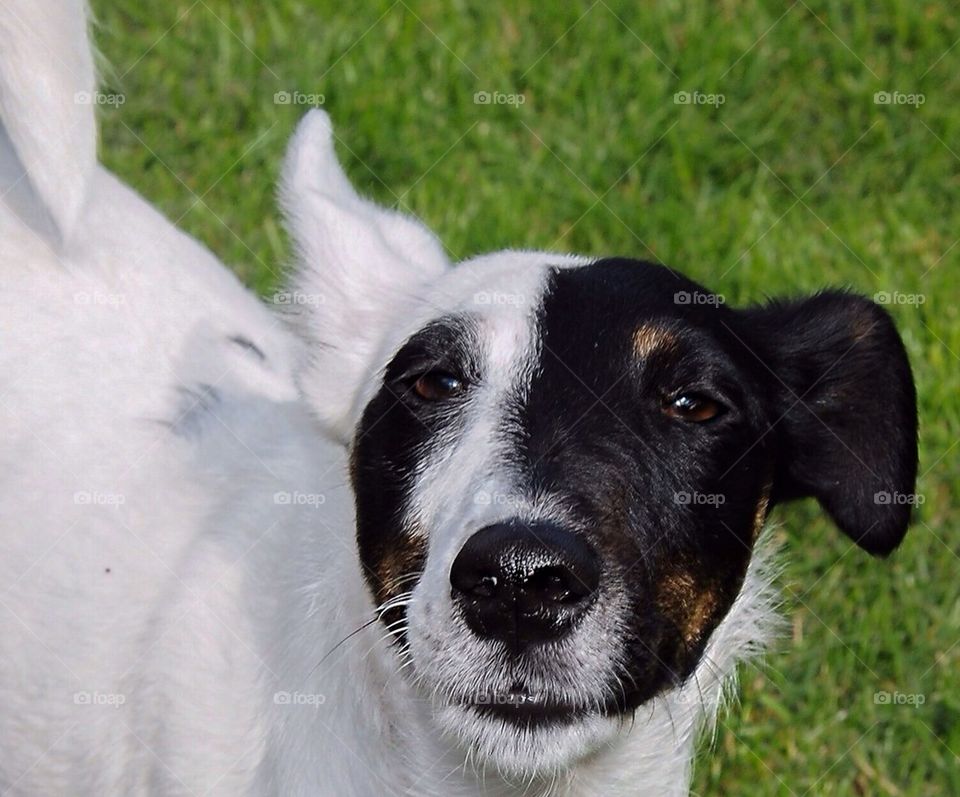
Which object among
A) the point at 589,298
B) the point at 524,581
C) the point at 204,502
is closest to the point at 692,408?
the point at 589,298

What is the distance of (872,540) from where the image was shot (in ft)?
12.9

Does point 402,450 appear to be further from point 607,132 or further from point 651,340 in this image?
point 607,132

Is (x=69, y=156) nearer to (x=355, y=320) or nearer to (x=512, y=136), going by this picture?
(x=355, y=320)

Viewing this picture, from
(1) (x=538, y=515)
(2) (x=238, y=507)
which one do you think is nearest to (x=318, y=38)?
(2) (x=238, y=507)

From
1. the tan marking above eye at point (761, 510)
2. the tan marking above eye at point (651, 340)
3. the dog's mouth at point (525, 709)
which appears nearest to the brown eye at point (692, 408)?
the tan marking above eye at point (651, 340)

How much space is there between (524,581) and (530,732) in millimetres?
463

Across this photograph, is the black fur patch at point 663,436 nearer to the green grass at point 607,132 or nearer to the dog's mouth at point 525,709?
the dog's mouth at point 525,709

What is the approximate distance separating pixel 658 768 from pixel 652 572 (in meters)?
0.82

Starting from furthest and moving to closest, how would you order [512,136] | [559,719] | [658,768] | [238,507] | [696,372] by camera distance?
[512,136] → [238,507] → [658,768] → [696,372] → [559,719]

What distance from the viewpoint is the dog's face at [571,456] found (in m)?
3.13

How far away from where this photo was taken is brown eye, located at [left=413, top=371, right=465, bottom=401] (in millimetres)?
3561

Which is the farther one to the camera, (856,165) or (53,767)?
(856,165)

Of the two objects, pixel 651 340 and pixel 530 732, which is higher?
pixel 651 340

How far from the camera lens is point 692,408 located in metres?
3.46
